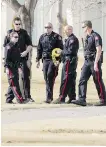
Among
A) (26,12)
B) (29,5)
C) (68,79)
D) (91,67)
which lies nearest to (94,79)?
(91,67)

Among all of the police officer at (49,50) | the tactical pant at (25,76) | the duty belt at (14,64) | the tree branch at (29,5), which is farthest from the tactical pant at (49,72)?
the tree branch at (29,5)

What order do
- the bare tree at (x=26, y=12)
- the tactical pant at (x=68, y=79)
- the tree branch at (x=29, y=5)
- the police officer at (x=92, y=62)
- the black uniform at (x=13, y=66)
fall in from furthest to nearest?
the tree branch at (x=29, y=5) < the bare tree at (x=26, y=12) < the tactical pant at (x=68, y=79) < the black uniform at (x=13, y=66) < the police officer at (x=92, y=62)

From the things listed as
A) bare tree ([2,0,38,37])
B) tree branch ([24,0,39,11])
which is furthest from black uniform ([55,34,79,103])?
tree branch ([24,0,39,11])

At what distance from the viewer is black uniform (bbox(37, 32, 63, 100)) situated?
13578 millimetres

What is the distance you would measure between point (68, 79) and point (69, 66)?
28 centimetres

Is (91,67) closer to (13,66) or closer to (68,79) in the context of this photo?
(68,79)

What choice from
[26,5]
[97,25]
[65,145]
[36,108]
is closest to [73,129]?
[65,145]

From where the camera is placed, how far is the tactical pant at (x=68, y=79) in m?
13.4

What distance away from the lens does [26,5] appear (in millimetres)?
19031

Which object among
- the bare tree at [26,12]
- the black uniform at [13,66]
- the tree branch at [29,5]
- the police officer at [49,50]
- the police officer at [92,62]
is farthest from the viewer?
the tree branch at [29,5]

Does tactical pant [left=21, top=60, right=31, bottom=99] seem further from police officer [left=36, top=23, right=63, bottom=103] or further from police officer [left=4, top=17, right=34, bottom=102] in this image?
police officer [left=36, top=23, right=63, bottom=103]

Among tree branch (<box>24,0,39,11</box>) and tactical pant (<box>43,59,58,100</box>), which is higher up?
tree branch (<box>24,0,39,11</box>)

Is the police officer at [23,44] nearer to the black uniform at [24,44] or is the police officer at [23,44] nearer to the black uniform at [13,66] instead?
the black uniform at [24,44]

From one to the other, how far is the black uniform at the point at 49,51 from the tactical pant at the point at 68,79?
28cm
